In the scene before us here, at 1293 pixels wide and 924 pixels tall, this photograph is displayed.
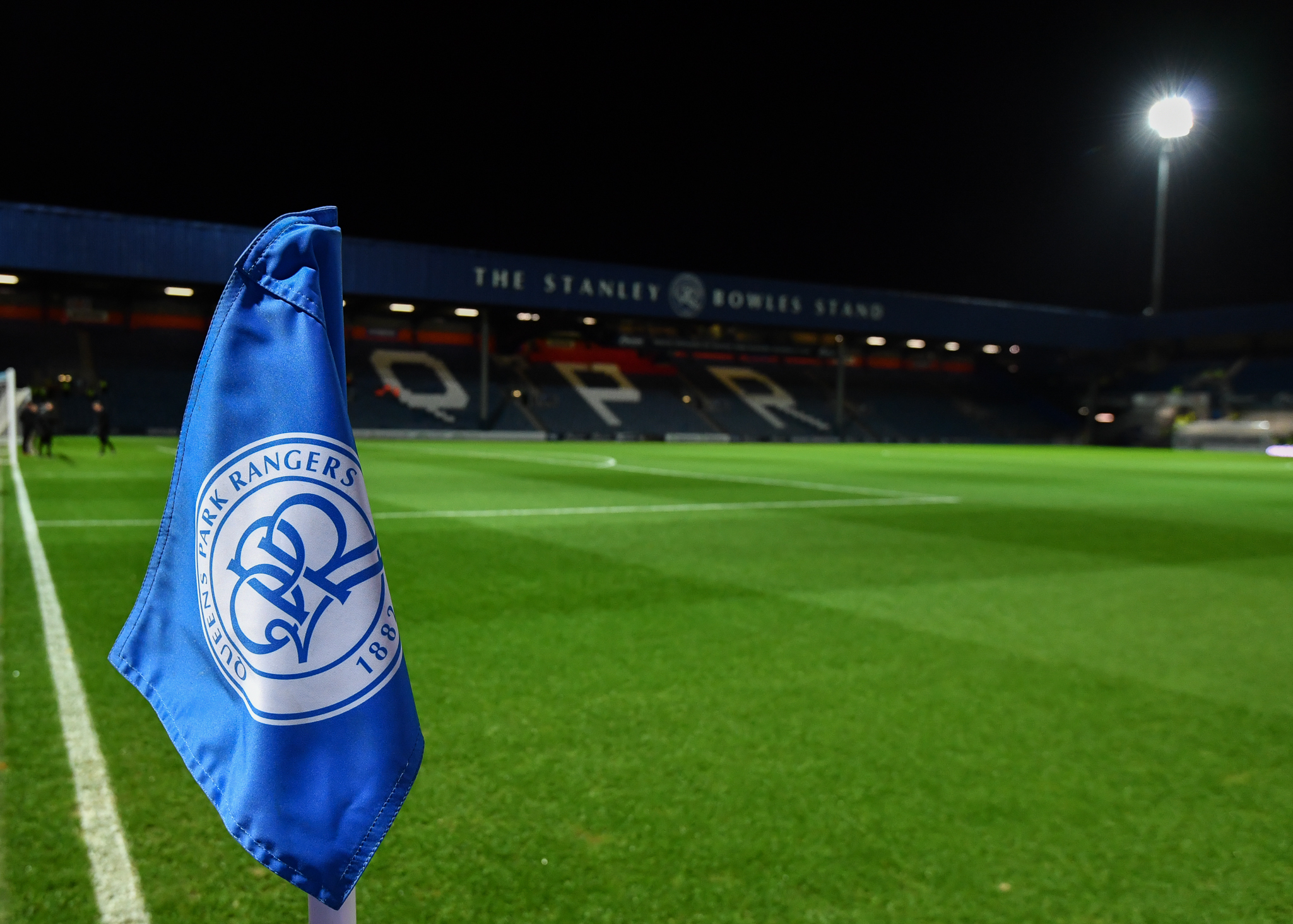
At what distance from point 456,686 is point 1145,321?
52776 mm

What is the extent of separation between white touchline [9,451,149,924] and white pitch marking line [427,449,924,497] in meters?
10.9

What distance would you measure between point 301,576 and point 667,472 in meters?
16.7

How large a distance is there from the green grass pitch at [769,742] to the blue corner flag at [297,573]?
1.17m

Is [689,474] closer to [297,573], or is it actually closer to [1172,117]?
[297,573]

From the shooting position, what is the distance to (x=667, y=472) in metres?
17.8

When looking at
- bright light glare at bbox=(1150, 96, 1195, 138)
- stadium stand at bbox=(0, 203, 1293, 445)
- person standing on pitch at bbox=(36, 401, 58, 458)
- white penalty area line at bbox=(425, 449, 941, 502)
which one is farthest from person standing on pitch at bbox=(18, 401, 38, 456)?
bright light glare at bbox=(1150, 96, 1195, 138)

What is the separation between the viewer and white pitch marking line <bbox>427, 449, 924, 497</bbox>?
46.0 feet

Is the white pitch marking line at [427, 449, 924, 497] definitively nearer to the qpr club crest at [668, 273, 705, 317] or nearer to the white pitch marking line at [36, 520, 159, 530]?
the white pitch marking line at [36, 520, 159, 530]

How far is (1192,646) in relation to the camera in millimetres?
4707

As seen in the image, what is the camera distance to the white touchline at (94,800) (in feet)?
6.95

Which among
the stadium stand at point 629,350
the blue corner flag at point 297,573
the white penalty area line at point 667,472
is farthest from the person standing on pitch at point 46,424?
the blue corner flag at point 297,573

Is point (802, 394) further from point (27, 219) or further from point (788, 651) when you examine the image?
point (788, 651)

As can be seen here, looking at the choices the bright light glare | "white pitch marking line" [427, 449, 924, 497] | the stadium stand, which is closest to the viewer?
"white pitch marking line" [427, 449, 924, 497]

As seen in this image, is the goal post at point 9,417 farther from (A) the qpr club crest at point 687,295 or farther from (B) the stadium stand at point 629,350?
(A) the qpr club crest at point 687,295
